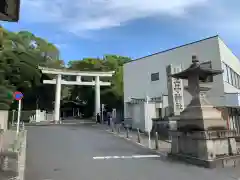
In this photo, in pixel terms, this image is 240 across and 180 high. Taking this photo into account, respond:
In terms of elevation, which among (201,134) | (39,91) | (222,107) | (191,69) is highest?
(39,91)

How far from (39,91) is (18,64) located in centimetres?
1214

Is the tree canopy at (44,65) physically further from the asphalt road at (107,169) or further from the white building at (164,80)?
the asphalt road at (107,169)

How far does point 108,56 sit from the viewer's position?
156ft

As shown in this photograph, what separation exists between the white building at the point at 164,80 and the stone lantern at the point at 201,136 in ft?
29.9

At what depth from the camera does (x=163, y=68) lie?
24.0 m

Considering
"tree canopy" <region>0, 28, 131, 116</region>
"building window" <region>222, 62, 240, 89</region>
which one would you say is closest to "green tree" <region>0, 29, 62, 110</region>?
"tree canopy" <region>0, 28, 131, 116</region>

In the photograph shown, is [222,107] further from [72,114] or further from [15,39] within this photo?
[72,114]

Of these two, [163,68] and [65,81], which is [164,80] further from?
[65,81]

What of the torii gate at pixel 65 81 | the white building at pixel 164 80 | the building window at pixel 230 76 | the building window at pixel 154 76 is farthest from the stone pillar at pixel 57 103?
the building window at pixel 230 76

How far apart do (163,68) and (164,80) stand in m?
1.29

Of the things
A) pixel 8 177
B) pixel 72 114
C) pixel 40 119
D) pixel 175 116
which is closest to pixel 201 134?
pixel 8 177

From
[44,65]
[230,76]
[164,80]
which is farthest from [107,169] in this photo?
[44,65]

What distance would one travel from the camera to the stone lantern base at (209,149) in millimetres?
8117

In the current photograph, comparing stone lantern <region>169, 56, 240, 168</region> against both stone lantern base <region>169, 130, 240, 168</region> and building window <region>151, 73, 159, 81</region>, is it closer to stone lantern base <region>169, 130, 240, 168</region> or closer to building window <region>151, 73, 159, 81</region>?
stone lantern base <region>169, 130, 240, 168</region>
